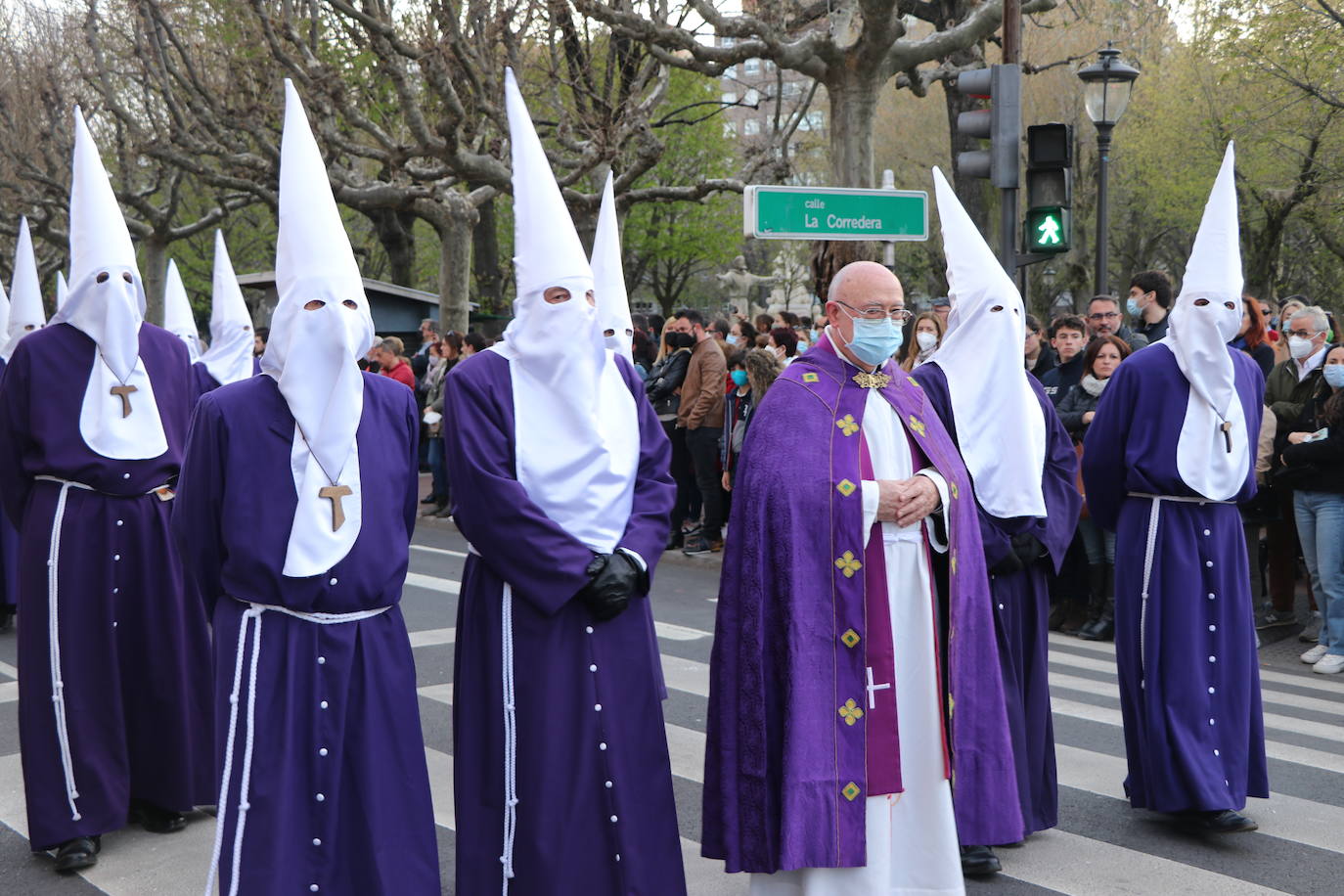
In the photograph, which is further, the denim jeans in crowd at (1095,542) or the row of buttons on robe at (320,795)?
the denim jeans in crowd at (1095,542)

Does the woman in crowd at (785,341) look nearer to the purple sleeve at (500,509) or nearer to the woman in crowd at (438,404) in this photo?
the woman in crowd at (438,404)

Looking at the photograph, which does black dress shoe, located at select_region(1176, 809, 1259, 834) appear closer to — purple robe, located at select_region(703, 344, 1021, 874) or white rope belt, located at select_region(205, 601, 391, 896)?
purple robe, located at select_region(703, 344, 1021, 874)

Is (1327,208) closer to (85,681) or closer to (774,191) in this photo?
(774,191)

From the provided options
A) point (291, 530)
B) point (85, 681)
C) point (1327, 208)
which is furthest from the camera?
point (1327, 208)

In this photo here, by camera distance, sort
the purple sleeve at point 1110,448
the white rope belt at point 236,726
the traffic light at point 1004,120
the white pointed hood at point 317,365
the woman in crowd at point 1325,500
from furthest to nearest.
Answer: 1. the traffic light at point 1004,120
2. the woman in crowd at point 1325,500
3. the purple sleeve at point 1110,448
4. the white pointed hood at point 317,365
5. the white rope belt at point 236,726

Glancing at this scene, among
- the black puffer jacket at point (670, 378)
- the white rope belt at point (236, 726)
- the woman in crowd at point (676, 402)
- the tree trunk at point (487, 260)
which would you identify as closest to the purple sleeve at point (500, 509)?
the white rope belt at point (236, 726)

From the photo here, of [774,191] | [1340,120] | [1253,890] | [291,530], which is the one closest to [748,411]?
[774,191]

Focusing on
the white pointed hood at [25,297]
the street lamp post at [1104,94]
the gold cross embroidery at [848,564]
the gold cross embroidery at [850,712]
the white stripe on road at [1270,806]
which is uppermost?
the street lamp post at [1104,94]

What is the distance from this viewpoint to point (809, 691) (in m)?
4.42

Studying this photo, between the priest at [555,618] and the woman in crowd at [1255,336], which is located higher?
the woman in crowd at [1255,336]

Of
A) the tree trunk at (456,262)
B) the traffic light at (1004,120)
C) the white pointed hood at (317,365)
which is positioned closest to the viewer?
the white pointed hood at (317,365)

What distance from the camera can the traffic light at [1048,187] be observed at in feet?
36.3

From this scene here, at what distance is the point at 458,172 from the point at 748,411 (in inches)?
298

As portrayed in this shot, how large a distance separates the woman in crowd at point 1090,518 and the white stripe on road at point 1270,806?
2.43m
